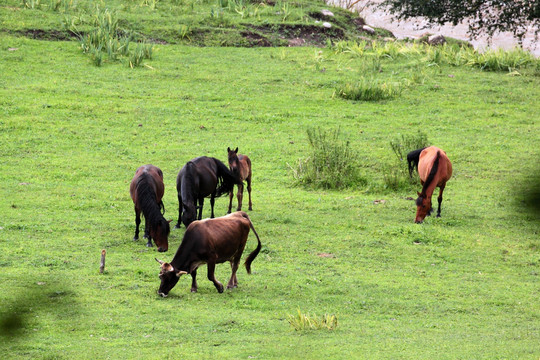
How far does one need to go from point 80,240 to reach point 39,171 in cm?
570

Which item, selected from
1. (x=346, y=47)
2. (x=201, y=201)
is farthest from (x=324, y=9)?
(x=201, y=201)

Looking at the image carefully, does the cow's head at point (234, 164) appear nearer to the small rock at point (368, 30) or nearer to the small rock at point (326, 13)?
the small rock at point (326, 13)

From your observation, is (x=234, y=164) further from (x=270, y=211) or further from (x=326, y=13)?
(x=326, y=13)

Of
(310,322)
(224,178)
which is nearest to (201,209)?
(224,178)

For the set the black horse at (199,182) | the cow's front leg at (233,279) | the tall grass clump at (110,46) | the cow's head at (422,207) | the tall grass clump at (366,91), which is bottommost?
the cow's front leg at (233,279)

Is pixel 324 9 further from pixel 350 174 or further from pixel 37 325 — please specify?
pixel 37 325

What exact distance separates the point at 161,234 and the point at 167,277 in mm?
2217

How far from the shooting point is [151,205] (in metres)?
10.8

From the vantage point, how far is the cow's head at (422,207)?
1338 centimetres

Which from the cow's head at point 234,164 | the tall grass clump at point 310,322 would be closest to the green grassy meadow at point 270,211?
the tall grass clump at point 310,322

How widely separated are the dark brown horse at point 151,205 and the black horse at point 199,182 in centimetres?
42

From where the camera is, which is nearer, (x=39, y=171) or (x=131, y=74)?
(x=39, y=171)

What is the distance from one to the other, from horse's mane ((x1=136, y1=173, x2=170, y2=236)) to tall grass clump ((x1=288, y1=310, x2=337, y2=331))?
345cm

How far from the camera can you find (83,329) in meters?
7.45
